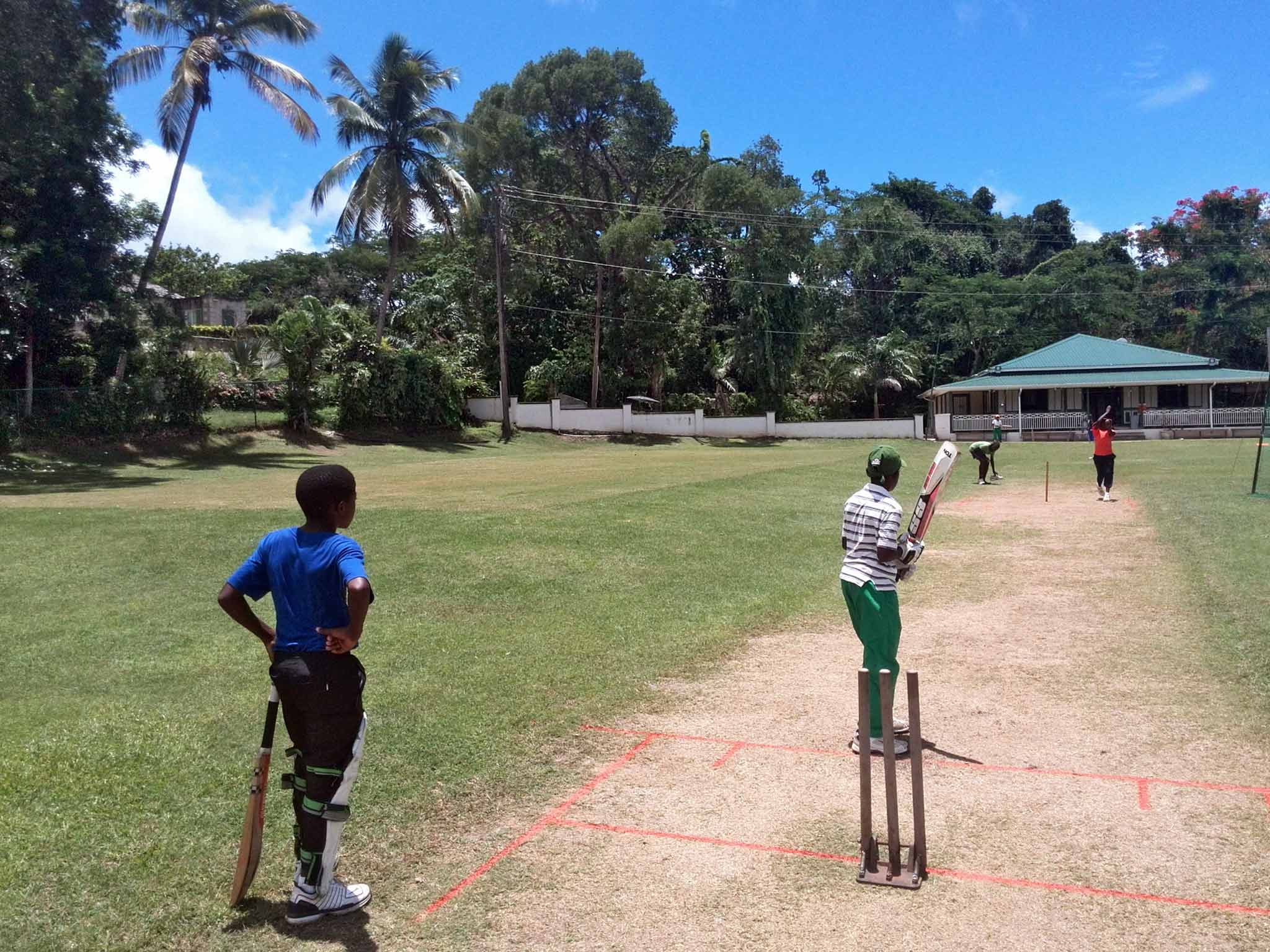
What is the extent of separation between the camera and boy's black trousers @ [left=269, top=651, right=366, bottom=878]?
13.3 feet

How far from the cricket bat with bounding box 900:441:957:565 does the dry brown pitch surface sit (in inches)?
52.8

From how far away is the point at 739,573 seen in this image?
12.8 meters

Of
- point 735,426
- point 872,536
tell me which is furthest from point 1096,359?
point 872,536

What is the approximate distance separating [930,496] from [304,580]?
3.54m

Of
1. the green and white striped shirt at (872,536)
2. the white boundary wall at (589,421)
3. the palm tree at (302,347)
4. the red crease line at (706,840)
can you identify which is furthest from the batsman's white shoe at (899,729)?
the white boundary wall at (589,421)

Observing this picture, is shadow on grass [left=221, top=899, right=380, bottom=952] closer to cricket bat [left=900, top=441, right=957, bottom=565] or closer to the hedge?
cricket bat [left=900, top=441, right=957, bottom=565]

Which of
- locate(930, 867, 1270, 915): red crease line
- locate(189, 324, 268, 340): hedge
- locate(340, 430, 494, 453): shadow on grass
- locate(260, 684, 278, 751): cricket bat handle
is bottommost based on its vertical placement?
locate(930, 867, 1270, 915): red crease line

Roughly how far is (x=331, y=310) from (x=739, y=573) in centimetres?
3204

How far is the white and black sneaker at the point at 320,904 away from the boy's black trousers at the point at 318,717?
18 cm

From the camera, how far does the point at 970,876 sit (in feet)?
→ 14.9

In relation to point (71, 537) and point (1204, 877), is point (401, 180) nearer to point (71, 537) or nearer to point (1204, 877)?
point (71, 537)

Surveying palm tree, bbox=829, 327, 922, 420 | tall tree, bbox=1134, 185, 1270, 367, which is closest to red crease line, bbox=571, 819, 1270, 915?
palm tree, bbox=829, 327, 922, 420

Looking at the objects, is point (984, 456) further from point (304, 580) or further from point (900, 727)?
point (304, 580)

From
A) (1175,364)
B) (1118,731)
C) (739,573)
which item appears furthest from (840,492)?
(1175,364)
